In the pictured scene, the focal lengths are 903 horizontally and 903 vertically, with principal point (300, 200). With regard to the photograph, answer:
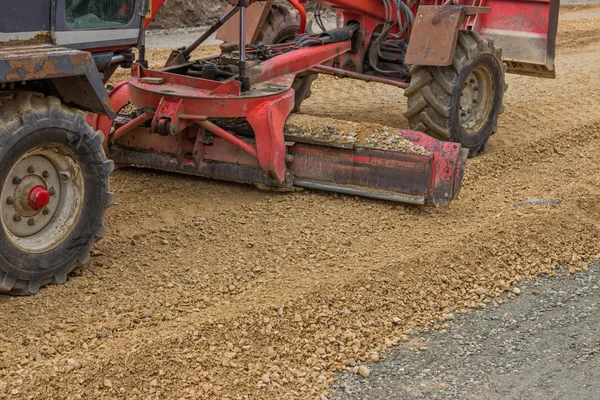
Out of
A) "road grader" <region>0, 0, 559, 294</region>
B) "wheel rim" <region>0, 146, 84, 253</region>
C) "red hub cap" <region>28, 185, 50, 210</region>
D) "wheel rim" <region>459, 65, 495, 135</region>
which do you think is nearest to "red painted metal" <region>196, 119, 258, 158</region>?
"road grader" <region>0, 0, 559, 294</region>

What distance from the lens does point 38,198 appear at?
4.62 m

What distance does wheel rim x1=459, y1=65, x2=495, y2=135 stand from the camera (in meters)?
7.51

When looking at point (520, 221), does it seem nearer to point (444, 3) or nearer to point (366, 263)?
point (366, 263)

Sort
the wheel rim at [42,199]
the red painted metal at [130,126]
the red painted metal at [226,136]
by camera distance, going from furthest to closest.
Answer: the red painted metal at [130,126]
the red painted metal at [226,136]
the wheel rim at [42,199]

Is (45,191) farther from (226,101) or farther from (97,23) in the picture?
(226,101)

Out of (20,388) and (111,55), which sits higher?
(111,55)

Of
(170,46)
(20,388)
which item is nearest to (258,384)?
(20,388)

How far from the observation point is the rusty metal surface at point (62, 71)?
4.29m

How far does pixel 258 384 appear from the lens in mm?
3906

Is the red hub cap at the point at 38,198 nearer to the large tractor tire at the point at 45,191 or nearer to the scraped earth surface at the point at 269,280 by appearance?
the large tractor tire at the point at 45,191

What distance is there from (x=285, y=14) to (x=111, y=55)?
9.51ft

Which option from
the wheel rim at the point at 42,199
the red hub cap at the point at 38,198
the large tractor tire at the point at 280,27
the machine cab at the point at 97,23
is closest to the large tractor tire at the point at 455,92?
the large tractor tire at the point at 280,27

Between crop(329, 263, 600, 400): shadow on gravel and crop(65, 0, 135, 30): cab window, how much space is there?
8.54 feet

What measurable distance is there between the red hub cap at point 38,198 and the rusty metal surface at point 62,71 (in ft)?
1.77
